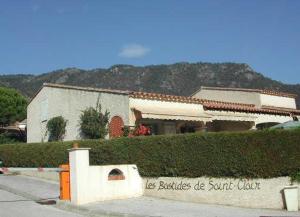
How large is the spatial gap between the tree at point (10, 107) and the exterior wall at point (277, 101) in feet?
87.7

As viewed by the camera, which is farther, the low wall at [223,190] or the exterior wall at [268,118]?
the exterior wall at [268,118]

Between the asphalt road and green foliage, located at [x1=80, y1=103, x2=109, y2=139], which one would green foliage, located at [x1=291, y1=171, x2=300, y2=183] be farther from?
green foliage, located at [x1=80, y1=103, x2=109, y2=139]

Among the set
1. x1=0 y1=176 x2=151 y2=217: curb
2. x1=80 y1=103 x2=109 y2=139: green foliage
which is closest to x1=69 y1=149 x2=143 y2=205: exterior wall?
x1=0 y1=176 x2=151 y2=217: curb

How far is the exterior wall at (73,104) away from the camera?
90.1 ft

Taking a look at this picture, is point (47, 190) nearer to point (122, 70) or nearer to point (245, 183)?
point (245, 183)

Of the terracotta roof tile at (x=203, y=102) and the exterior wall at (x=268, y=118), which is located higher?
the terracotta roof tile at (x=203, y=102)

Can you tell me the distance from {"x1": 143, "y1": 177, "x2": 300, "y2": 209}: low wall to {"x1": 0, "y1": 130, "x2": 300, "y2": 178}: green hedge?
8.9 inches

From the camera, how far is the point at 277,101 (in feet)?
133

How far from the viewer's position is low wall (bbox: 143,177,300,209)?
1603cm

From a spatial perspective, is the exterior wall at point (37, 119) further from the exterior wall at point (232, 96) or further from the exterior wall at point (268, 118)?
the exterior wall at point (232, 96)

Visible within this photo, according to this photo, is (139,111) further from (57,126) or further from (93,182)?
(93,182)

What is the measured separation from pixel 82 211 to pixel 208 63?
262 ft

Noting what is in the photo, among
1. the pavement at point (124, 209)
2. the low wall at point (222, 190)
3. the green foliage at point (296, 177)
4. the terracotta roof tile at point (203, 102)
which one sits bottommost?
the pavement at point (124, 209)

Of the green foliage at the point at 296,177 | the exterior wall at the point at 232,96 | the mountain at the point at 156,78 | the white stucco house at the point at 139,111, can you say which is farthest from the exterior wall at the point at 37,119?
the mountain at the point at 156,78
